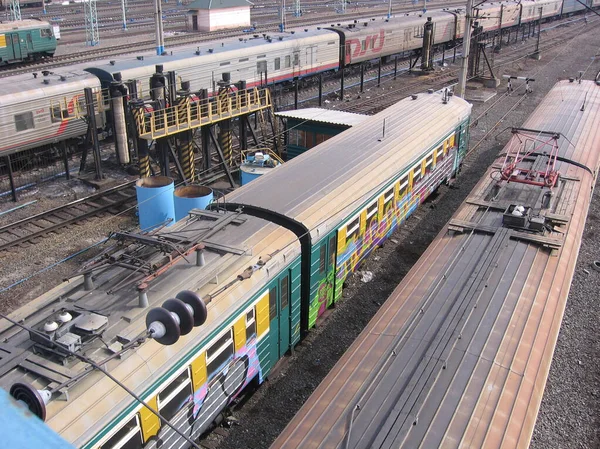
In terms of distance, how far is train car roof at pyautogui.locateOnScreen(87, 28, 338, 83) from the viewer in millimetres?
22953

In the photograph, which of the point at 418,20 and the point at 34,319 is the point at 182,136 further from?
the point at 418,20

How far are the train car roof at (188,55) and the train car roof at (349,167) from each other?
11060 mm

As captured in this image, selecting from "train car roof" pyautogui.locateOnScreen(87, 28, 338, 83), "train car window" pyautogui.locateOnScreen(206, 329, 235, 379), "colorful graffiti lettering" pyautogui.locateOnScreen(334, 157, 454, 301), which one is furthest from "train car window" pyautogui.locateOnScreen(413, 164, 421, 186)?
"train car roof" pyautogui.locateOnScreen(87, 28, 338, 83)

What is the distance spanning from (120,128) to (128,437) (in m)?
14.9

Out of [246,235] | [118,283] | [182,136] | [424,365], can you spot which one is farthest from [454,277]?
[182,136]

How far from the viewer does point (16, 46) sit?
37.9 meters

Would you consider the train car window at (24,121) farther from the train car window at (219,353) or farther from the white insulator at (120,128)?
the train car window at (219,353)

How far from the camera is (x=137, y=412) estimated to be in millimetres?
6691

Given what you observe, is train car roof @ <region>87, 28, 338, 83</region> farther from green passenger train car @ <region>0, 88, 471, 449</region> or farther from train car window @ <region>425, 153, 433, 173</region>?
train car window @ <region>425, 153, 433, 173</region>

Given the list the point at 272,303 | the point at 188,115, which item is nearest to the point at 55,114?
the point at 188,115

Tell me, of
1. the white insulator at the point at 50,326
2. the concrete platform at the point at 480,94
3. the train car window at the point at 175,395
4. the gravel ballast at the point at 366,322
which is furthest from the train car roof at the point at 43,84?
the concrete platform at the point at 480,94

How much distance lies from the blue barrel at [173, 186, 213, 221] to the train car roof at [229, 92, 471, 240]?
238 cm

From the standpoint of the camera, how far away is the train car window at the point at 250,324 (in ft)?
29.1

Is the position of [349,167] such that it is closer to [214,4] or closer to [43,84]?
[43,84]
